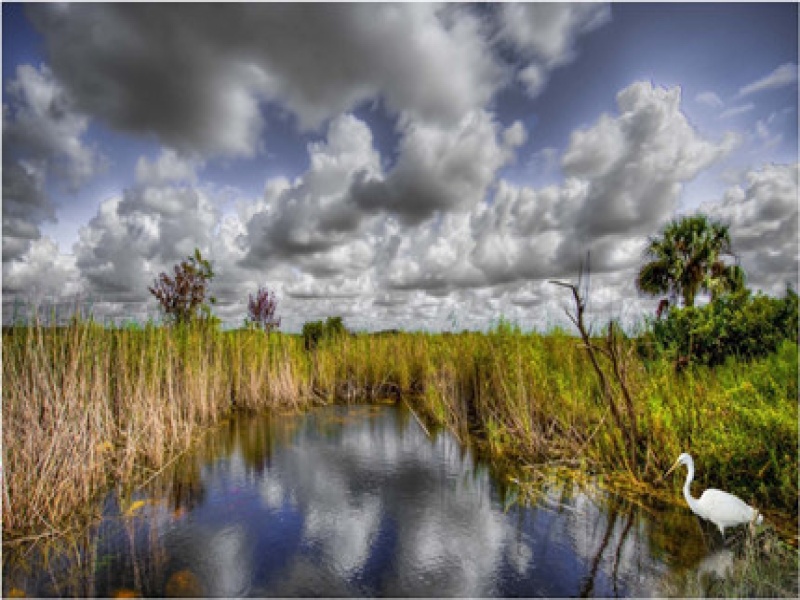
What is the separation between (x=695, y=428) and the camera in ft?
14.8

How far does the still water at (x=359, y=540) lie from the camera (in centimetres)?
300

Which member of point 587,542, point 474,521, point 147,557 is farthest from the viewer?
point 474,521

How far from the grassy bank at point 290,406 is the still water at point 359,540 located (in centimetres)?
57

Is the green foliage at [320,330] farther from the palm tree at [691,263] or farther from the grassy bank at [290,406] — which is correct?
the palm tree at [691,263]

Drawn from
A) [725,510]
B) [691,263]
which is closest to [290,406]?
[725,510]

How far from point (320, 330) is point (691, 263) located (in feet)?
51.5

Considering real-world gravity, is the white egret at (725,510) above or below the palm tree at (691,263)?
below

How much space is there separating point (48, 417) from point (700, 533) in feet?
20.7

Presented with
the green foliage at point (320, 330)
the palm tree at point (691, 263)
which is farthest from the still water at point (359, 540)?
the palm tree at point (691, 263)

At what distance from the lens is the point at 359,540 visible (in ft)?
12.0

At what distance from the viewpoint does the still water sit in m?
3.00

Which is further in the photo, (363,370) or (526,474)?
(363,370)

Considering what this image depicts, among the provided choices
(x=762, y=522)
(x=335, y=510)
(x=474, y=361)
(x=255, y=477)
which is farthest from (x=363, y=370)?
(x=762, y=522)

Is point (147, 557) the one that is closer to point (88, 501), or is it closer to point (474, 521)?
point (88, 501)
